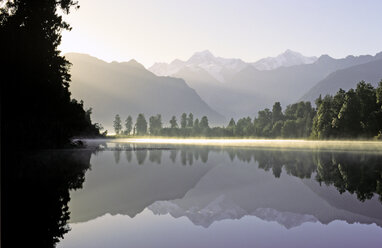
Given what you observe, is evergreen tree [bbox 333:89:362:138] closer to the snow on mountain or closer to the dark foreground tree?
the dark foreground tree

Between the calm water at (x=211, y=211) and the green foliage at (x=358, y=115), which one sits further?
the green foliage at (x=358, y=115)

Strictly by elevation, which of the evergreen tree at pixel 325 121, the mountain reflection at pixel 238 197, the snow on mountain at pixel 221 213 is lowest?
the snow on mountain at pixel 221 213

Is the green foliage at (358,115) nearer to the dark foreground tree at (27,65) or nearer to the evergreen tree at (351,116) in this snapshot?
the evergreen tree at (351,116)

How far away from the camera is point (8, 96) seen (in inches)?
1437

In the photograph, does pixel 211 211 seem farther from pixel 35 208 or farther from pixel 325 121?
pixel 325 121

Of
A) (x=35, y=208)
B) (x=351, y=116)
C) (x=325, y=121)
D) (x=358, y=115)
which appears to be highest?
(x=358, y=115)

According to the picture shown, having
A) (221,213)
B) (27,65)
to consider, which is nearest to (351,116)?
(27,65)

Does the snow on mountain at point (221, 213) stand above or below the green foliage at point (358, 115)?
below

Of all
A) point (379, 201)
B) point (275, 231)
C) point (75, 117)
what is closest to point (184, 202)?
point (275, 231)

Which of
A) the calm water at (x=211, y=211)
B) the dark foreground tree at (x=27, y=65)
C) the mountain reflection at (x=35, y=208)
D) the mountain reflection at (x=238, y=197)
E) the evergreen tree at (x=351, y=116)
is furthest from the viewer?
the evergreen tree at (x=351, y=116)

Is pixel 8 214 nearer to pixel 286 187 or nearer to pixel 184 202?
pixel 184 202

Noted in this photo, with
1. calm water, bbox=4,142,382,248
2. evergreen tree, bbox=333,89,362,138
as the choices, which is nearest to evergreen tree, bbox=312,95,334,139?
evergreen tree, bbox=333,89,362,138

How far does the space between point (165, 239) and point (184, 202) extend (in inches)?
326

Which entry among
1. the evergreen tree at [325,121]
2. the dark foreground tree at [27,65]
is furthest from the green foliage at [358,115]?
the dark foreground tree at [27,65]
